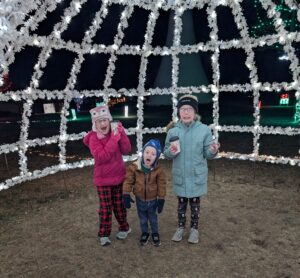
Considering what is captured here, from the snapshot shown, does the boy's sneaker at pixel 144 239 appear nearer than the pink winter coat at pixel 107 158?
No

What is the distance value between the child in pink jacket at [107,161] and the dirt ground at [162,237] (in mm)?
395

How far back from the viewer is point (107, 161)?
3.63 metres

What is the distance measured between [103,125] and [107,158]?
0.38 meters

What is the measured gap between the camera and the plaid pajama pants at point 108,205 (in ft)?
12.1

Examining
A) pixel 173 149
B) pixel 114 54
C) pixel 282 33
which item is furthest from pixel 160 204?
pixel 282 33

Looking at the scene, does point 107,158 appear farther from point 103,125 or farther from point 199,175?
point 199,175

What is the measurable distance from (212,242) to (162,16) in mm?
6909

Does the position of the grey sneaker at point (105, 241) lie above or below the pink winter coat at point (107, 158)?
below

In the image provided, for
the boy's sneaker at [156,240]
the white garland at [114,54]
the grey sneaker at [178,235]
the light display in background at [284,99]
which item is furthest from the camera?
the light display in background at [284,99]

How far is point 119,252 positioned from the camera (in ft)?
11.9

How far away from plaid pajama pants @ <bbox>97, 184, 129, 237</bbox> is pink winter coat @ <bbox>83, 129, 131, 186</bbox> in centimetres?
10

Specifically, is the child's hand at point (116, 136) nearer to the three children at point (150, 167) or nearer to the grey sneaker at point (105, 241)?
the three children at point (150, 167)

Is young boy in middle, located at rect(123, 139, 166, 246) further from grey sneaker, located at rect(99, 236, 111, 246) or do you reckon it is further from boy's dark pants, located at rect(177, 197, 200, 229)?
grey sneaker, located at rect(99, 236, 111, 246)

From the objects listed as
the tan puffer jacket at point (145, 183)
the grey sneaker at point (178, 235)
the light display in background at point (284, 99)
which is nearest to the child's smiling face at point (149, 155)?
the tan puffer jacket at point (145, 183)
